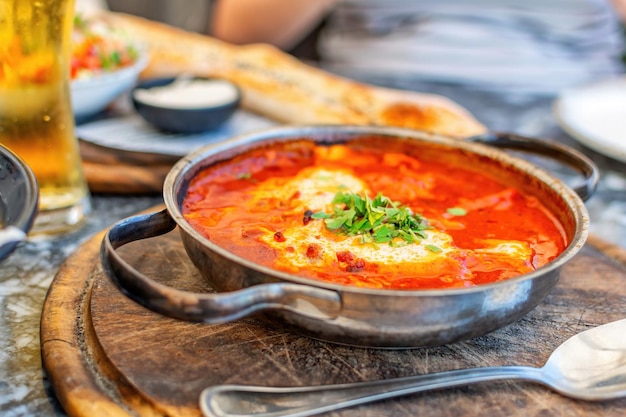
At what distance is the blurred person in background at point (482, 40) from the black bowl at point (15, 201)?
2879mm

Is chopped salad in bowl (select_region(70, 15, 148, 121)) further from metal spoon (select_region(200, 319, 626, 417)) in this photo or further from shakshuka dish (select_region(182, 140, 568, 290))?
metal spoon (select_region(200, 319, 626, 417))

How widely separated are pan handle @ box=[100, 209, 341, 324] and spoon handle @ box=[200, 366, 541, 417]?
14 centimetres

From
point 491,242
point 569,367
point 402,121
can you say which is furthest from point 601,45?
point 569,367

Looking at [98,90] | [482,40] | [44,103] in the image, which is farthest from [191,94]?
[482,40]

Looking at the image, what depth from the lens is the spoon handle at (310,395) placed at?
4.09 feet

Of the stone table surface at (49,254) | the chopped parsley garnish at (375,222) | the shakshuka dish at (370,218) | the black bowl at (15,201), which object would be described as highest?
the black bowl at (15,201)

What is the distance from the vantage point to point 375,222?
167cm

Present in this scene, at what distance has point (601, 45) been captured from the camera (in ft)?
14.6

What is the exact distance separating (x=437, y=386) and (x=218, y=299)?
46 cm

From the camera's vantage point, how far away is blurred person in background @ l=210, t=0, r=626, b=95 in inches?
164

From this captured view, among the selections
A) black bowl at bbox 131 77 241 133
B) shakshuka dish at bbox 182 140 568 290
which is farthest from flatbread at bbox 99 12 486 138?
shakshuka dish at bbox 182 140 568 290

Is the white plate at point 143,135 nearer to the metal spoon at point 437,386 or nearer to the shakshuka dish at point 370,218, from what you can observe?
the shakshuka dish at point 370,218

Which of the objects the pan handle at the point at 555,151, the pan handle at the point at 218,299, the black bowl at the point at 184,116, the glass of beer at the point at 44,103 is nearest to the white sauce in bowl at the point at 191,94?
the black bowl at the point at 184,116

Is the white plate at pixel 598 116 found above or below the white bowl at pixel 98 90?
above
